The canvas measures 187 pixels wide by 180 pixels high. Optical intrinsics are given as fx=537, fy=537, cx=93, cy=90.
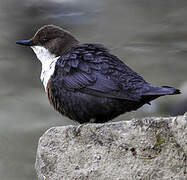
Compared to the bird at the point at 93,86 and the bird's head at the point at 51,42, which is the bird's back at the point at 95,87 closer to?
the bird at the point at 93,86

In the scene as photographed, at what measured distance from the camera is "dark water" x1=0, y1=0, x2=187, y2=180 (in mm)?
6043

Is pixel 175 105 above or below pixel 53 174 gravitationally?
below

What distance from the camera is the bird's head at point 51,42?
12.8 ft

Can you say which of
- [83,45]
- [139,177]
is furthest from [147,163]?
[83,45]

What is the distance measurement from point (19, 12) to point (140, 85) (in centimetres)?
451

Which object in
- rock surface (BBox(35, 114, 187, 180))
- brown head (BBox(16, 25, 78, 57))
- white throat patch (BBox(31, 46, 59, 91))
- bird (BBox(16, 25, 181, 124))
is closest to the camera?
rock surface (BBox(35, 114, 187, 180))

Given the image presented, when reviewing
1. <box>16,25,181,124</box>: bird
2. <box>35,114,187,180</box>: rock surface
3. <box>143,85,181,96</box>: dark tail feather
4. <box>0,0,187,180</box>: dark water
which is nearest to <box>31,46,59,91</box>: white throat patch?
<box>16,25,181,124</box>: bird

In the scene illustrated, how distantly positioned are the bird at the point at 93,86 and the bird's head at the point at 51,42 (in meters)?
0.13

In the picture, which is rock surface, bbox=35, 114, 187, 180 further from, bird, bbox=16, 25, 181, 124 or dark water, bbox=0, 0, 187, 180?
dark water, bbox=0, 0, 187, 180

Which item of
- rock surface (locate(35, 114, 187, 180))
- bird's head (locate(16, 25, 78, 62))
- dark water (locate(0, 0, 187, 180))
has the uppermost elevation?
bird's head (locate(16, 25, 78, 62))

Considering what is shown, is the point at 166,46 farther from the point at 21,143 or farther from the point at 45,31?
the point at 45,31

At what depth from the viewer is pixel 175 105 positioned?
5680 millimetres

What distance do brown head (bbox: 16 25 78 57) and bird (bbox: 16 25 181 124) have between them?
12 cm

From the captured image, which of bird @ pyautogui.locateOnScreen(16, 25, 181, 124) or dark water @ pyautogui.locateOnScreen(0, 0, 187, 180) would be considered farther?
dark water @ pyautogui.locateOnScreen(0, 0, 187, 180)
